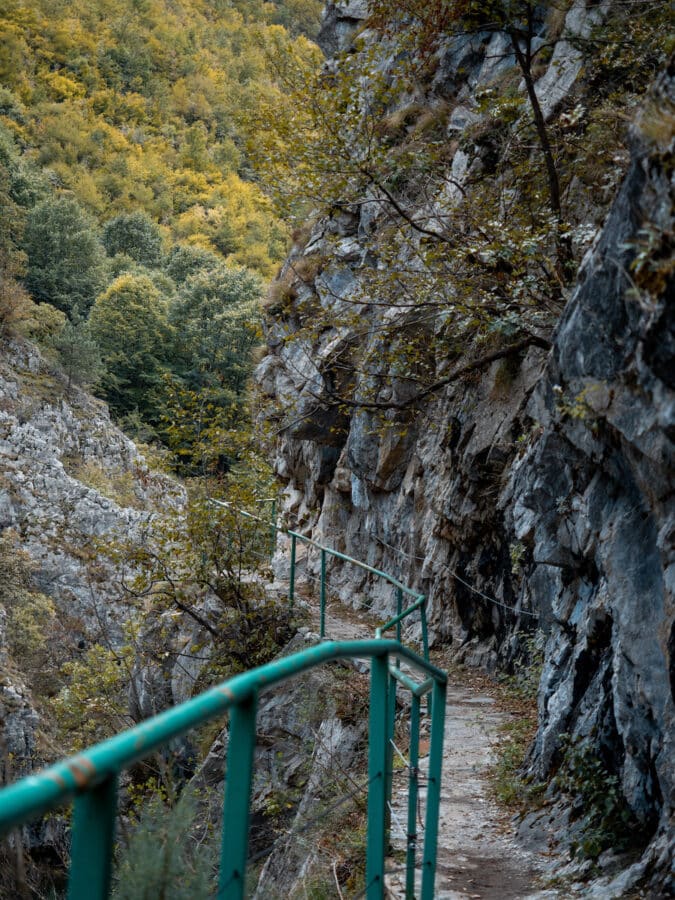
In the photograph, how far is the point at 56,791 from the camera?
37.1 inches

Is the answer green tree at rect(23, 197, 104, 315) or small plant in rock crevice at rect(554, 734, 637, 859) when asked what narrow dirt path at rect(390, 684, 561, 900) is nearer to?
small plant in rock crevice at rect(554, 734, 637, 859)

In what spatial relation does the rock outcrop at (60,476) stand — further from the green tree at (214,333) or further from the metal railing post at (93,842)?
the metal railing post at (93,842)

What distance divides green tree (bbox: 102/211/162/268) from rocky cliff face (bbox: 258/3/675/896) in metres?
46.8

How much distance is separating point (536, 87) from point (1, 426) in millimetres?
22157

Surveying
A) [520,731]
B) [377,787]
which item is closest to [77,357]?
[520,731]

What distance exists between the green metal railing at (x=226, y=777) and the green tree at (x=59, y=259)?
43591mm

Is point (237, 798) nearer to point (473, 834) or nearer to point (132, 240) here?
point (473, 834)

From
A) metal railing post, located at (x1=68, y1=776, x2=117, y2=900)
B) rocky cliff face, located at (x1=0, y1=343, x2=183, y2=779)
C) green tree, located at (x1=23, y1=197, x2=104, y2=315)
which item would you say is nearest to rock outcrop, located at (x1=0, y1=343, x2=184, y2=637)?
rocky cliff face, located at (x1=0, y1=343, x2=183, y2=779)

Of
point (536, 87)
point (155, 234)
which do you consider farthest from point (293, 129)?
point (155, 234)

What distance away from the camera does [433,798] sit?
9.17 ft

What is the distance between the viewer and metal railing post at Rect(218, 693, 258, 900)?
1.45m

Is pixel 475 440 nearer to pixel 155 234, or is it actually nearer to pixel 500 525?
pixel 500 525

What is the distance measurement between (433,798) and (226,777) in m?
1.61

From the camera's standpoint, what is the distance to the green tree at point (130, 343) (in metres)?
38.8
